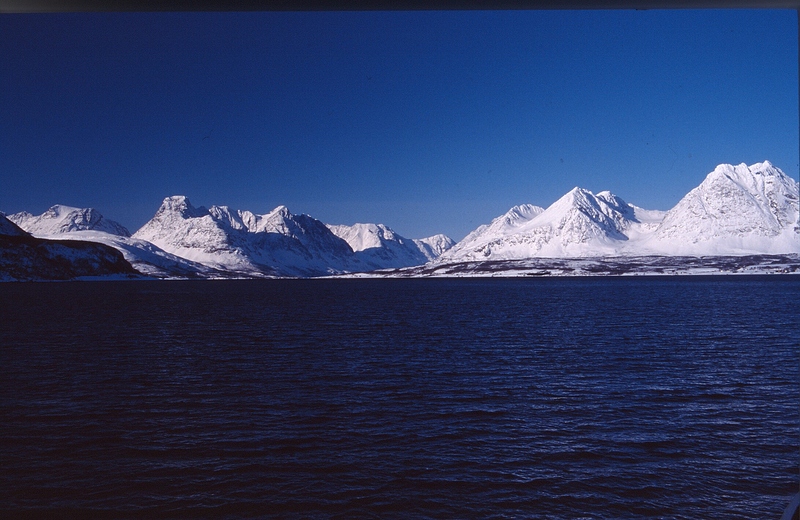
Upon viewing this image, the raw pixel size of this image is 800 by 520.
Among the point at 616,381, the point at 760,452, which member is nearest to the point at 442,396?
the point at 616,381

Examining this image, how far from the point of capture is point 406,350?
47.7 m

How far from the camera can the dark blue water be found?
16.8 meters

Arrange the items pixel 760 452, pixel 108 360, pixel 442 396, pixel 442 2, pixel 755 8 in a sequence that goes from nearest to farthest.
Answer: pixel 442 2 → pixel 755 8 → pixel 760 452 → pixel 442 396 → pixel 108 360

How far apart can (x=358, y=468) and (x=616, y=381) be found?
20.5m

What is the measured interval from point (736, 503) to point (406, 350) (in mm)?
32414

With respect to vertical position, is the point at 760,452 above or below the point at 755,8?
below

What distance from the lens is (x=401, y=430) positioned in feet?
77.5

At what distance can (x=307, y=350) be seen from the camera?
4803cm

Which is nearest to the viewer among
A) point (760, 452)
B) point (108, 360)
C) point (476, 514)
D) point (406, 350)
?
point (476, 514)

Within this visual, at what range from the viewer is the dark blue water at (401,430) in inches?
661

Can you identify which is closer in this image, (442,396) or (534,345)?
(442,396)

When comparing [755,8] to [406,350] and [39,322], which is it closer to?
[406,350]

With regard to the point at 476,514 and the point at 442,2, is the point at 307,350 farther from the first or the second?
the point at 442,2

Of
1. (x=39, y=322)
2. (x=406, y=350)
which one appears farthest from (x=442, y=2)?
(x=39, y=322)
